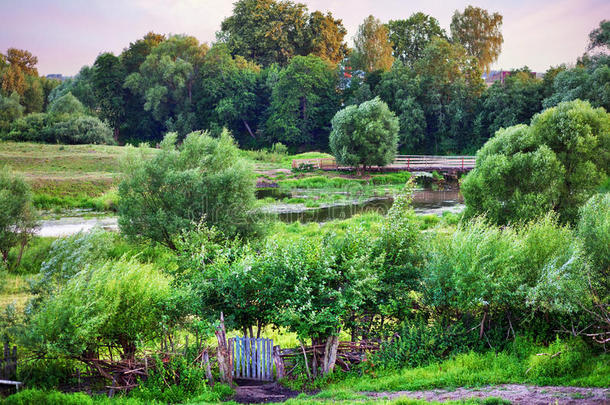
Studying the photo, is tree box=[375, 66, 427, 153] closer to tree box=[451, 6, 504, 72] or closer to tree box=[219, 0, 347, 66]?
tree box=[451, 6, 504, 72]

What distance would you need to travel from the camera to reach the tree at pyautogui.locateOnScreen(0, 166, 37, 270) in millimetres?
28375

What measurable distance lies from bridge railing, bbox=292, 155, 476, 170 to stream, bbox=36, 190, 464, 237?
37.6 ft

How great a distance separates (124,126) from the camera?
288 ft

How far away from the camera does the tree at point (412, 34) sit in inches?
3445

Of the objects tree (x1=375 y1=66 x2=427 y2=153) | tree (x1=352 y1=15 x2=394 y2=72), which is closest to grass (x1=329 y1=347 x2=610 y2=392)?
tree (x1=375 y1=66 x2=427 y2=153)

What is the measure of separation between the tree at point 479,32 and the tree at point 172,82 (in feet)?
145

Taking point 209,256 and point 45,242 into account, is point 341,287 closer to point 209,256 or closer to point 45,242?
point 209,256

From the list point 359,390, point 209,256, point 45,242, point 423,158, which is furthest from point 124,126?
point 359,390

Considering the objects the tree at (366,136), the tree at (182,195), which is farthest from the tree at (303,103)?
the tree at (182,195)

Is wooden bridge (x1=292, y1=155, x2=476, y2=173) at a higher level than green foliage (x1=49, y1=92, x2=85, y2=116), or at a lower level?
lower

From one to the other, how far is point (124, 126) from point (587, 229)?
8486 cm

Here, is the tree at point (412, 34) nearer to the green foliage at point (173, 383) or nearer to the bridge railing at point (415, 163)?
the bridge railing at point (415, 163)

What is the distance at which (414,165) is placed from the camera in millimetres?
64562

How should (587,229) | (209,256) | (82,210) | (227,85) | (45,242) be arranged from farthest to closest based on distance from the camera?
(227,85) < (82,210) < (45,242) < (209,256) < (587,229)
